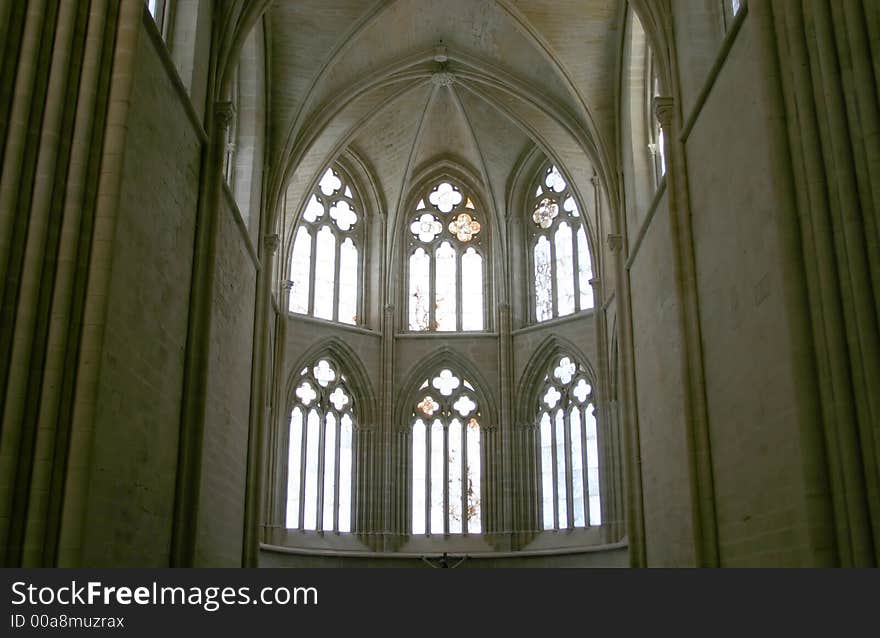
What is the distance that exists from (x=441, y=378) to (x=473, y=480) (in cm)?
255

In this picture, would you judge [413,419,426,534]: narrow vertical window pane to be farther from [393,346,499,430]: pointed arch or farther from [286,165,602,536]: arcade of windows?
[393,346,499,430]: pointed arch

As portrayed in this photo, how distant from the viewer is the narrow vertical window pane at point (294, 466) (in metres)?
22.3

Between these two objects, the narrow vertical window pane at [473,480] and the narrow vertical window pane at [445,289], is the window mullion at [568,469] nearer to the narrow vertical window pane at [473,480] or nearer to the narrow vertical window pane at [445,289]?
the narrow vertical window pane at [473,480]

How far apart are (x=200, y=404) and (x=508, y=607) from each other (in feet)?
25.5

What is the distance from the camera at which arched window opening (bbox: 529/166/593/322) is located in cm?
2384

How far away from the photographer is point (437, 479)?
934 inches

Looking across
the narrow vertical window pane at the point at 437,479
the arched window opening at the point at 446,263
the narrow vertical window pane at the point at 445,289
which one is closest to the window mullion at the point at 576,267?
the arched window opening at the point at 446,263

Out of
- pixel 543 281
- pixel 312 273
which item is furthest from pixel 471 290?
pixel 312 273

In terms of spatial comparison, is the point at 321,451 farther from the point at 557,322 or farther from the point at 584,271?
the point at 584,271

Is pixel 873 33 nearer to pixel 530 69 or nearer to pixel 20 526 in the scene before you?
pixel 20 526

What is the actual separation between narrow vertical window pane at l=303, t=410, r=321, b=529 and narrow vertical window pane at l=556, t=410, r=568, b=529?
5387 mm

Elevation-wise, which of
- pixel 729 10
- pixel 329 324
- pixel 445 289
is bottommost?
pixel 329 324

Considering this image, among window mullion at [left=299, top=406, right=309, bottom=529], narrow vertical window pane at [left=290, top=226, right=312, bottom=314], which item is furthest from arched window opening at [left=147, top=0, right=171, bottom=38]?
window mullion at [left=299, top=406, right=309, bottom=529]

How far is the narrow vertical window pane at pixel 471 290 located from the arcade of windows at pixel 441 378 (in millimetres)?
29
